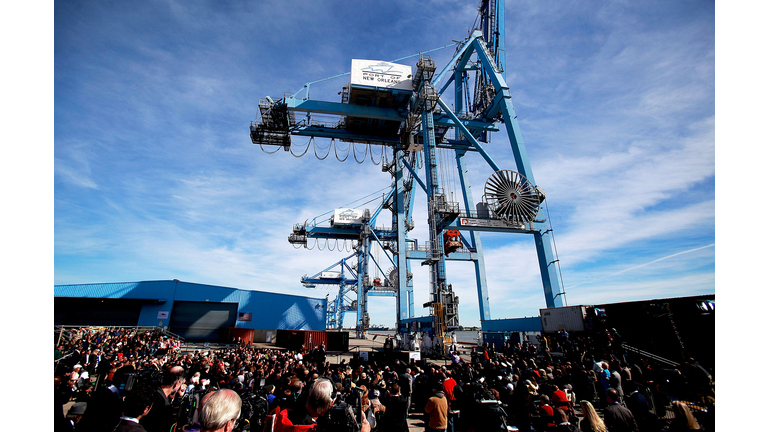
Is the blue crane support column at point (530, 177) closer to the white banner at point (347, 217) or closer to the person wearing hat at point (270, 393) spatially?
the person wearing hat at point (270, 393)

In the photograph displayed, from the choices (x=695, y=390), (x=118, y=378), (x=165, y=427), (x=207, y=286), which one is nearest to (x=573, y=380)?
(x=695, y=390)

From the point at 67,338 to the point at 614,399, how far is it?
2877cm

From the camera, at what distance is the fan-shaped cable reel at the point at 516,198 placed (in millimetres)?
21359

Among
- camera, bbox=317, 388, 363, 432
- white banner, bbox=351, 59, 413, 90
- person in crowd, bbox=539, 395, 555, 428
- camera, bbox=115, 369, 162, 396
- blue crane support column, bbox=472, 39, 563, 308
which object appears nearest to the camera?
camera, bbox=317, 388, 363, 432

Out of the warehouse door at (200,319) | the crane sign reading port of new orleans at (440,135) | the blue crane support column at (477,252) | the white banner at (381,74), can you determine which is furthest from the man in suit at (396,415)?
the warehouse door at (200,319)

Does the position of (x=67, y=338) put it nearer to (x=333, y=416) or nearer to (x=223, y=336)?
(x=223, y=336)

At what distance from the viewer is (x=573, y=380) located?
30.4ft

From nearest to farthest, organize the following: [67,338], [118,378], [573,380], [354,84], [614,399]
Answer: [614,399] → [118,378] → [573,380] → [67,338] → [354,84]

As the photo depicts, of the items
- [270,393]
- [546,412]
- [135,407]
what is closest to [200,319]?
[270,393]

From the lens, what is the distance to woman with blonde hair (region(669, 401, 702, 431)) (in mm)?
3766

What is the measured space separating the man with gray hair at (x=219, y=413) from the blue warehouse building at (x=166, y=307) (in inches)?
1365

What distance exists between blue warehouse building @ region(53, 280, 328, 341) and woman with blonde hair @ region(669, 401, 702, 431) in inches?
1386

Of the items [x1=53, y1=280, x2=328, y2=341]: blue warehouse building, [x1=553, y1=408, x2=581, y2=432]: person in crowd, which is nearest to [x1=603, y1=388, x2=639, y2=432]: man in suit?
[x1=553, y1=408, x2=581, y2=432]: person in crowd

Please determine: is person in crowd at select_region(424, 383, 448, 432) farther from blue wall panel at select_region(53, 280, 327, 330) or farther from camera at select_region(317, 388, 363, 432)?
blue wall panel at select_region(53, 280, 327, 330)
